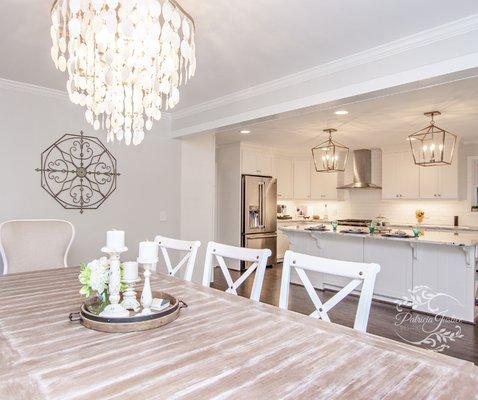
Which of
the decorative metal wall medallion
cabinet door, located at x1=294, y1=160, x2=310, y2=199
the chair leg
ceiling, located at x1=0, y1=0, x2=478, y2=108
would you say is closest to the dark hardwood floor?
the chair leg

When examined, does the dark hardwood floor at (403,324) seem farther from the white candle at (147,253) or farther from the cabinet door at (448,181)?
the cabinet door at (448,181)

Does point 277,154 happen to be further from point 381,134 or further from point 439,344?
point 439,344

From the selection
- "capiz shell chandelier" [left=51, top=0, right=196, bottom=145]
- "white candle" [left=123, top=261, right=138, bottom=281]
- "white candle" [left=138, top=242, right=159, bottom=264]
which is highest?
"capiz shell chandelier" [left=51, top=0, right=196, bottom=145]

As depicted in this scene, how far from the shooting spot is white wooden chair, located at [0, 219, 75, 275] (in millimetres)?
2834

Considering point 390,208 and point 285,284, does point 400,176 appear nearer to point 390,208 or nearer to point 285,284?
point 390,208

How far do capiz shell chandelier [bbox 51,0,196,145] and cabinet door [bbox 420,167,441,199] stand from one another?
549 centimetres

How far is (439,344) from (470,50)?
2.36 meters

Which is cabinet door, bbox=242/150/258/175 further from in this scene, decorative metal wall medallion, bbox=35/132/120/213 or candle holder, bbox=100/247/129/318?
candle holder, bbox=100/247/129/318

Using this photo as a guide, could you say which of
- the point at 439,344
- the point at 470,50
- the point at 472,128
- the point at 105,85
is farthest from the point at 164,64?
the point at 472,128

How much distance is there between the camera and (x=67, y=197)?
12.0 feet

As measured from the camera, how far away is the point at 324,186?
24.1 ft

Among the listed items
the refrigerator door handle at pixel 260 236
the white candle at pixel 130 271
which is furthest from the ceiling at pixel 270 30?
the refrigerator door handle at pixel 260 236

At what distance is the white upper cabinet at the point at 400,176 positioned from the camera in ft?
20.5

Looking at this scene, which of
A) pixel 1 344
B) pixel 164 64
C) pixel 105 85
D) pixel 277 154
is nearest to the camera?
pixel 1 344
